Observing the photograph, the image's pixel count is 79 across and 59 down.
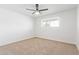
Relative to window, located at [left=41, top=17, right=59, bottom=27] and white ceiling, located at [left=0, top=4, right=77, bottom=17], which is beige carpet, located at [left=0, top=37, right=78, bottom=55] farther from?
white ceiling, located at [left=0, top=4, right=77, bottom=17]

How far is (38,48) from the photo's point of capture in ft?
2.41

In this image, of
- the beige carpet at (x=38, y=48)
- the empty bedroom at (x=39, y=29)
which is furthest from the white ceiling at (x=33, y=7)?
the beige carpet at (x=38, y=48)

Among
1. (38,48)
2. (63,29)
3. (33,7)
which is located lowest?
(38,48)

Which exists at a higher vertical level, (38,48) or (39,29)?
(39,29)

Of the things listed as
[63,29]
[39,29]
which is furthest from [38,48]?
[63,29]

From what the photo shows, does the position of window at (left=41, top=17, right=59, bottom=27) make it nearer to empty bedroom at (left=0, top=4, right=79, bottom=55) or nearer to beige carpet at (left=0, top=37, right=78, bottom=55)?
empty bedroom at (left=0, top=4, right=79, bottom=55)

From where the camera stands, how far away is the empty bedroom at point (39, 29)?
27.5 inches

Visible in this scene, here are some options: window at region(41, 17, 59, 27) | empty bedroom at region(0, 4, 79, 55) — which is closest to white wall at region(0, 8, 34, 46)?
empty bedroom at region(0, 4, 79, 55)

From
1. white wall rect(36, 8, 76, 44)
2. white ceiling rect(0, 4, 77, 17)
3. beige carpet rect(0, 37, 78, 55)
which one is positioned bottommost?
beige carpet rect(0, 37, 78, 55)

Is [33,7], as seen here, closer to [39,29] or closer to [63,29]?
[39,29]

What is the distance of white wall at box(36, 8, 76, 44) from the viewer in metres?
0.72

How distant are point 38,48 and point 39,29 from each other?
18 centimetres

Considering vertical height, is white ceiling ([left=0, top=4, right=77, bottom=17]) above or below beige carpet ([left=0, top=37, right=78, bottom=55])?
above

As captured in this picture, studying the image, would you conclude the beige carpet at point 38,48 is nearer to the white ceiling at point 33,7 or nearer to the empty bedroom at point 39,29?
the empty bedroom at point 39,29
